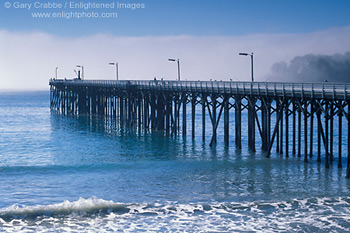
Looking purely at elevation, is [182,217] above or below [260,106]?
below

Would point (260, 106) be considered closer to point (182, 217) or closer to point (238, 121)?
point (238, 121)

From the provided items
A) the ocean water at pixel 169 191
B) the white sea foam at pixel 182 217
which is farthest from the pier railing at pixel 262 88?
the white sea foam at pixel 182 217

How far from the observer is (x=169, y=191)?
985 inches

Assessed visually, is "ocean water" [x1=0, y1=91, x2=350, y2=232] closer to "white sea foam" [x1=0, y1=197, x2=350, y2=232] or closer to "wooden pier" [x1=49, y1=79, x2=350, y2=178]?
"white sea foam" [x1=0, y1=197, x2=350, y2=232]

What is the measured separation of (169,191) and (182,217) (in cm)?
408

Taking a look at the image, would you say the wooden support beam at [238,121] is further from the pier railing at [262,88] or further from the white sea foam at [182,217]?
the white sea foam at [182,217]

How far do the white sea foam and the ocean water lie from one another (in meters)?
0.04

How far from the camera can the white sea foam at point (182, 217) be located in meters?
19.9

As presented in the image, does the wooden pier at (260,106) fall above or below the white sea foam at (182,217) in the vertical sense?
above

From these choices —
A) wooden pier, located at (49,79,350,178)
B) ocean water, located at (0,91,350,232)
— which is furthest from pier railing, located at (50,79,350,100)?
ocean water, located at (0,91,350,232)

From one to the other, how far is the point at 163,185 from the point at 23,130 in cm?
3784

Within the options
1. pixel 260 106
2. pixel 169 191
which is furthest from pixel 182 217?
pixel 260 106

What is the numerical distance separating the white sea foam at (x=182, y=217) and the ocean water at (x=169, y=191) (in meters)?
0.04

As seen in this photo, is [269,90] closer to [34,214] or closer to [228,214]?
[228,214]
